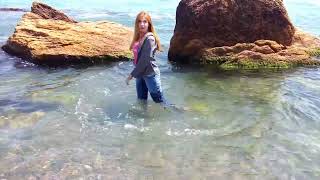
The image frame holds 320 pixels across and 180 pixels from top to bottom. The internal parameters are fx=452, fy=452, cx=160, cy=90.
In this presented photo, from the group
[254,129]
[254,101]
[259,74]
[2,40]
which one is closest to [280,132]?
[254,129]

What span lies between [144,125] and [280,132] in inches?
104

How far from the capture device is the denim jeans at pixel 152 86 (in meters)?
9.34

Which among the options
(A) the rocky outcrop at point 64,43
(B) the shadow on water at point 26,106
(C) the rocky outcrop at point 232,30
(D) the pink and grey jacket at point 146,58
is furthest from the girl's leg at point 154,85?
(A) the rocky outcrop at point 64,43

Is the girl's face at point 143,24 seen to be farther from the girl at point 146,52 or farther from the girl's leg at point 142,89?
the girl's leg at point 142,89

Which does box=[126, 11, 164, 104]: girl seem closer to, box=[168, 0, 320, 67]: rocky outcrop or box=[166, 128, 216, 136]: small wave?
box=[166, 128, 216, 136]: small wave

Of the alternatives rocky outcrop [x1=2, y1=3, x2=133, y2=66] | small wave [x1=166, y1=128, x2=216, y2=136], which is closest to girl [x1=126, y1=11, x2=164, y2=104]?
small wave [x1=166, y1=128, x2=216, y2=136]

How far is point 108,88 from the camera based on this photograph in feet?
38.3

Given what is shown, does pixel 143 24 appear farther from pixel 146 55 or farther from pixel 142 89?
pixel 142 89

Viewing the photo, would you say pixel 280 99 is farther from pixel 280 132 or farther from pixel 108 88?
pixel 108 88

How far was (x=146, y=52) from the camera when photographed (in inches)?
352

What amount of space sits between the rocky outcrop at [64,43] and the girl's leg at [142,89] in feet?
15.5

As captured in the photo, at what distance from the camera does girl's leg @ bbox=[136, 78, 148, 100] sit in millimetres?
9812

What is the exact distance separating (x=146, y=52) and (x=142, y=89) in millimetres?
1251

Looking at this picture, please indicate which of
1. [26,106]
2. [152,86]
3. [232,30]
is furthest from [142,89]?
[232,30]
